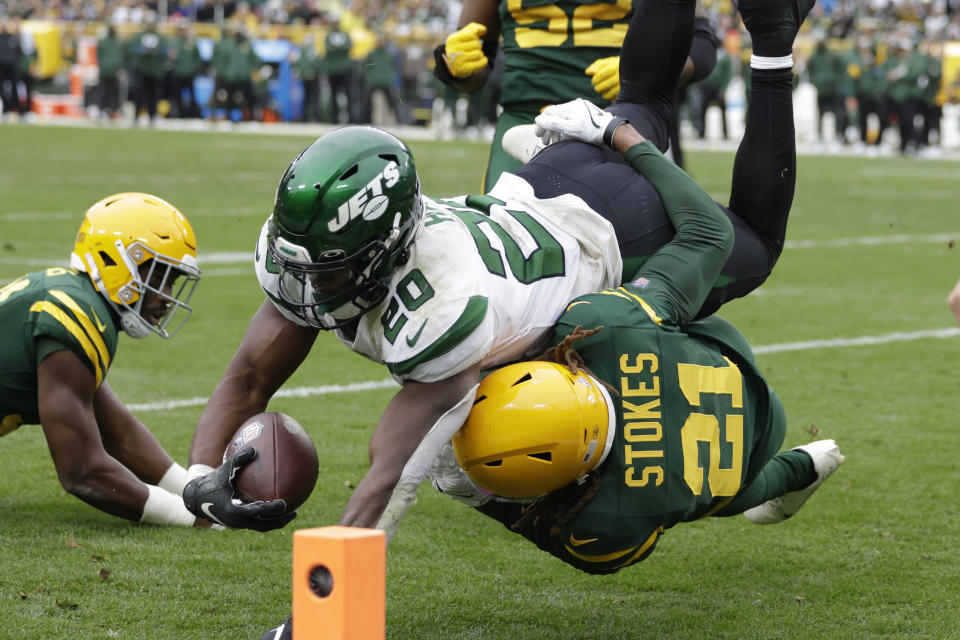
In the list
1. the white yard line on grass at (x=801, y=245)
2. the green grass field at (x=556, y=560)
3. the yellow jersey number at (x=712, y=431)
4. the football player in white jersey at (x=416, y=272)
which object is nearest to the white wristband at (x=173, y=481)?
the green grass field at (x=556, y=560)

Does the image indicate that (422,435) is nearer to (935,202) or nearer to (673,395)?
(673,395)

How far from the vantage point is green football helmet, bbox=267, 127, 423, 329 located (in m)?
2.57

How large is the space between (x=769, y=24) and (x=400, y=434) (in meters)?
1.69

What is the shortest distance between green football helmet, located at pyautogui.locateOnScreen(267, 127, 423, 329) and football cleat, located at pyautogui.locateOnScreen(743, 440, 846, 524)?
1.43m

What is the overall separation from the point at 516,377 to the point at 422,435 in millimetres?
229

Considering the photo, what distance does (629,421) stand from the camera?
282 cm

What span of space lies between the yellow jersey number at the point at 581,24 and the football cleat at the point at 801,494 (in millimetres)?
1635

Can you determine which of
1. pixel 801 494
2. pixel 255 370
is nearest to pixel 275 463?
pixel 255 370

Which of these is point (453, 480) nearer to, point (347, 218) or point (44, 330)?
point (347, 218)

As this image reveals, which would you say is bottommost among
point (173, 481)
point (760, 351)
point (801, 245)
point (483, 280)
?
point (801, 245)

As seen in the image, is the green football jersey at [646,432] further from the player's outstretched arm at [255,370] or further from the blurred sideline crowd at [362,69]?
the blurred sideline crowd at [362,69]

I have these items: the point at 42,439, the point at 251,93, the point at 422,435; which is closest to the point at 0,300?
the point at 42,439

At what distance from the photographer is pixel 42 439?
4508mm

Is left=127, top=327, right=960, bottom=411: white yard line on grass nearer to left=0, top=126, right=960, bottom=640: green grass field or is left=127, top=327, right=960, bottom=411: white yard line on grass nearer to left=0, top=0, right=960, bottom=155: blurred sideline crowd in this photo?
left=0, top=126, right=960, bottom=640: green grass field
